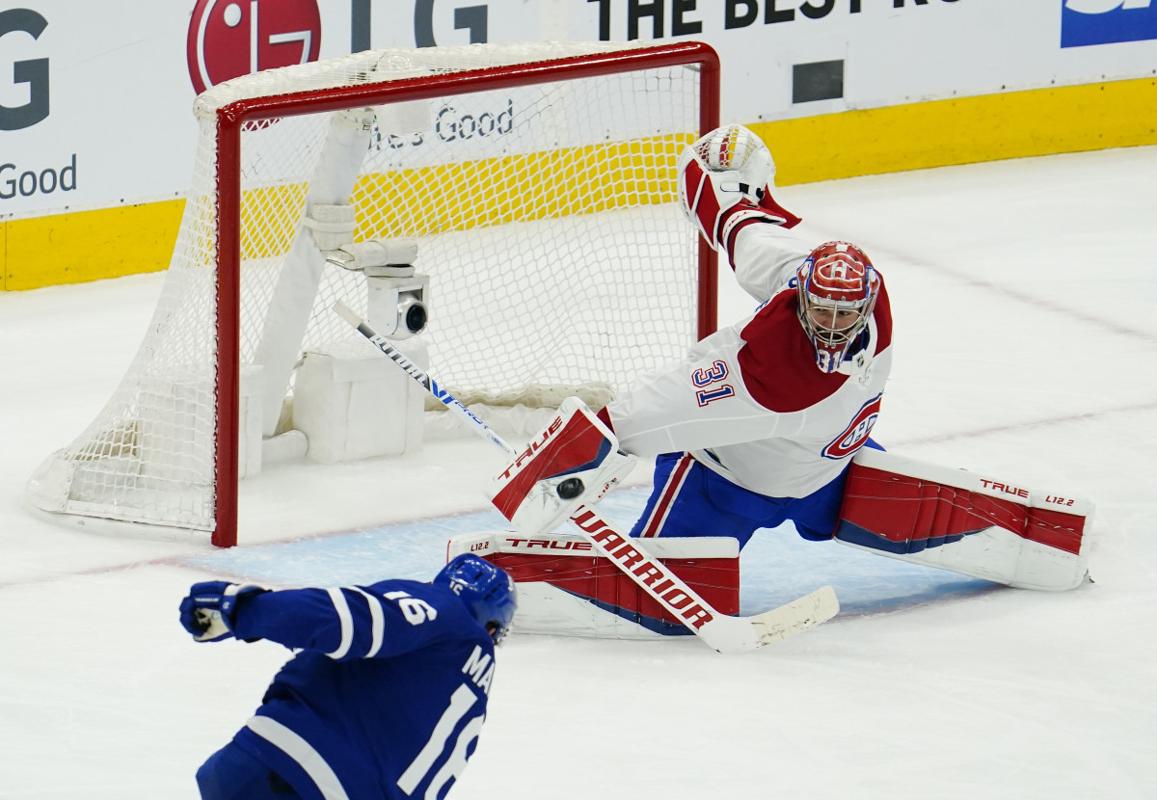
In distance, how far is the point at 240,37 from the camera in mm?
6477

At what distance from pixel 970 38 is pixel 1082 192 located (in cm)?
68

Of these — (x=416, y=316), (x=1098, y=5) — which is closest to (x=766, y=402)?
(x=416, y=316)

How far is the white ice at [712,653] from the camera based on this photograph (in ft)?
11.7

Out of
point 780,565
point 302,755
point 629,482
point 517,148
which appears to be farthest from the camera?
point 517,148

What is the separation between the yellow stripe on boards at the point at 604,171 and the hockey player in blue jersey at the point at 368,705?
257 centimetres

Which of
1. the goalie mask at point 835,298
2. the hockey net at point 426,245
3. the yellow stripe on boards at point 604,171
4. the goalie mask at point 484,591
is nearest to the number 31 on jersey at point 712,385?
the goalie mask at point 835,298

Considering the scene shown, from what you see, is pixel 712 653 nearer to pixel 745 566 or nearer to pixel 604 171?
pixel 745 566

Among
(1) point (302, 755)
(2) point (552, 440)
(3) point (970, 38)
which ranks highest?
(3) point (970, 38)

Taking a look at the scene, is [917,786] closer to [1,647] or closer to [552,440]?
[552,440]

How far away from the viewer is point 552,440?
13.1 ft

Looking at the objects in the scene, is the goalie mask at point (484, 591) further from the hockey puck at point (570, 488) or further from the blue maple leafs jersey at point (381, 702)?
the hockey puck at point (570, 488)

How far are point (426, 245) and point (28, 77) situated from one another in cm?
134

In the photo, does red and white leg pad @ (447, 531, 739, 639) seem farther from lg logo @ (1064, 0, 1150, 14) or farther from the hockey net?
lg logo @ (1064, 0, 1150, 14)

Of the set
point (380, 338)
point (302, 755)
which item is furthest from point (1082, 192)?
point (302, 755)
